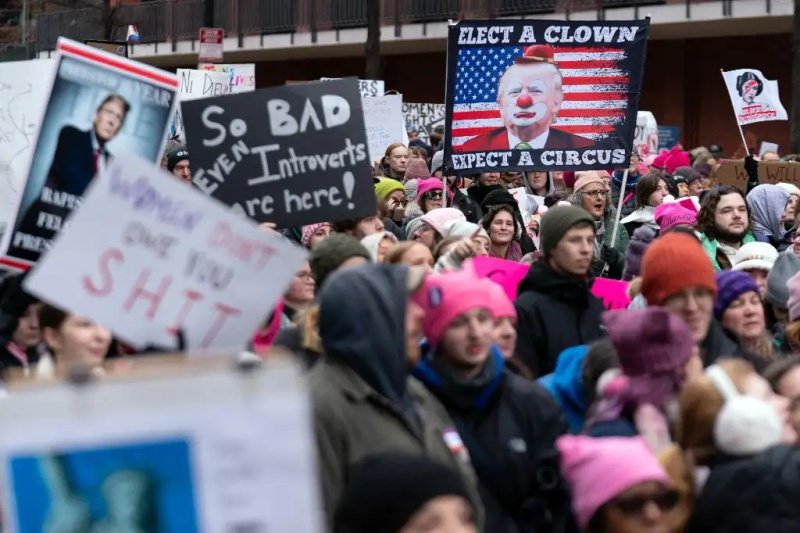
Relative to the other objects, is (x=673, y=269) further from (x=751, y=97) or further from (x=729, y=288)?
(x=751, y=97)

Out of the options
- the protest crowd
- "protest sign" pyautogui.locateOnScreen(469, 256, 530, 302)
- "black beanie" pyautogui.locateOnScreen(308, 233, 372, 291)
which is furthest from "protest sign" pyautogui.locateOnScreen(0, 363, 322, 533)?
"protest sign" pyautogui.locateOnScreen(469, 256, 530, 302)

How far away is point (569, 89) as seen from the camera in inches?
416

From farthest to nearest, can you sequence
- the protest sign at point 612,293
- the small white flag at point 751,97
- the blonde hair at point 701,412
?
1. the small white flag at point 751,97
2. the protest sign at point 612,293
3. the blonde hair at point 701,412

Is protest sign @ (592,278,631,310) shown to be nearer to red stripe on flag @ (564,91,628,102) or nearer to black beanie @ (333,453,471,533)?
red stripe on flag @ (564,91,628,102)

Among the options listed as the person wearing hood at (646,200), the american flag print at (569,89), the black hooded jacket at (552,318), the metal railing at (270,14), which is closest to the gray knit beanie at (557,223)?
the black hooded jacket at (552,318)

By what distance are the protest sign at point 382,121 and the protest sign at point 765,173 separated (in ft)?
10.9

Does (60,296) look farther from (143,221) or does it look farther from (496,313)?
(496,313)

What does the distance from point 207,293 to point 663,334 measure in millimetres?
1868

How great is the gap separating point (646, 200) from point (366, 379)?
7.69 meters

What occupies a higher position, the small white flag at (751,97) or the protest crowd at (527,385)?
the small white flag at (751,97)

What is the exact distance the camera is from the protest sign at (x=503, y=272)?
789cm

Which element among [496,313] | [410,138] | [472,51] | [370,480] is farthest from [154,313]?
[410,138]

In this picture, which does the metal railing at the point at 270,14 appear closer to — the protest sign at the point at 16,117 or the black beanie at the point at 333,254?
the protest sign at the point at 16,117

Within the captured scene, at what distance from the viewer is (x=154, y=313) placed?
3494 mm
